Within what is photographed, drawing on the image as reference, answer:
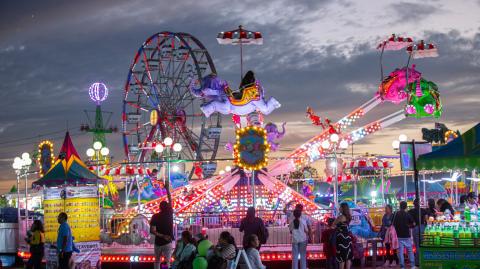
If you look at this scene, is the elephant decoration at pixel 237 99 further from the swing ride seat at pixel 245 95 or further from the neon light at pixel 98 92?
the neon light at pixel 98 92

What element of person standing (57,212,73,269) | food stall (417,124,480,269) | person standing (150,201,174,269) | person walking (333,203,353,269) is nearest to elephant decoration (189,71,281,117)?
person standing (150,201,174,269)

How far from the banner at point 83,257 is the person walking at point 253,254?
468 centimetres

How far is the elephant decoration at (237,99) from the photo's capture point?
23.8 meters

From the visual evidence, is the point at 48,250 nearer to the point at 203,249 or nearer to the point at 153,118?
the point at 203,249

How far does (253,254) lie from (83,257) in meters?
5.26

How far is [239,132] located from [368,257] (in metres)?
5.14

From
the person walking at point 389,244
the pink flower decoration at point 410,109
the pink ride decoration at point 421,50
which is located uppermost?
the pink ride decoration at point 421,50

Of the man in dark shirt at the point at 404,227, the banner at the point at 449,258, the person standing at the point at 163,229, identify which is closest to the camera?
the banner at the point at 449,258

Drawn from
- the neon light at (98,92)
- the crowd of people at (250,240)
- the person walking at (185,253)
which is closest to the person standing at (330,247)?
the crowd of people at (250,240)

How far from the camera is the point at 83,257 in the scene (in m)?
16.5

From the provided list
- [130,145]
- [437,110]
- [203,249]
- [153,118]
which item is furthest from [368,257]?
[130,145]

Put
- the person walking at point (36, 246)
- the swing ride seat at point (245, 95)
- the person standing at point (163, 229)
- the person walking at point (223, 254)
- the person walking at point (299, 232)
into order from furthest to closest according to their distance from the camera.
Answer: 1. the swing ride seat at point (245, 95)
2. the person walking at point (36, 246)
3. the person walking at point (299, 232)
4. the person standing at point (163, 229)
5. the person walking at point (223, 254)

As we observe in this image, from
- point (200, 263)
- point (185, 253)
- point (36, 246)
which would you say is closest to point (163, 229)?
point (185, 253)

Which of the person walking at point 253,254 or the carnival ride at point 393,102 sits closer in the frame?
the person walking at point 253,254
